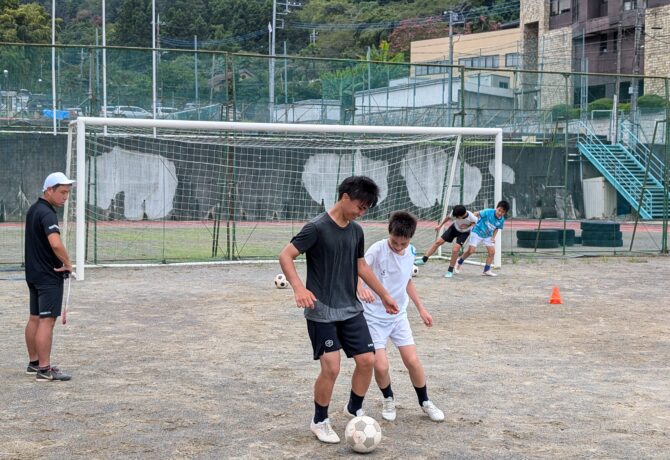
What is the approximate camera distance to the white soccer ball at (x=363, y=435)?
517 centimetres

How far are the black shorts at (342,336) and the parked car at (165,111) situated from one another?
15576 mm

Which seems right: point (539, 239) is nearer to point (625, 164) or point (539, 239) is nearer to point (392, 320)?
point (625, 164)

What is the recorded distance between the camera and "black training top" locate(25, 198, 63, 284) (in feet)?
23.0

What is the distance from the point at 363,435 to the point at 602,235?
15354 millimetres

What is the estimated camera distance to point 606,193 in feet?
90.9

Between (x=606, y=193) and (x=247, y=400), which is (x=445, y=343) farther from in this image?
(x=606, y=193)

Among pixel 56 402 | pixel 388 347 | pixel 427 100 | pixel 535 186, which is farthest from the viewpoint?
pixel 535 186

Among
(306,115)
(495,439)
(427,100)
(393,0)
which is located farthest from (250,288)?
(393,0)

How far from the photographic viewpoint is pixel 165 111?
2045cm

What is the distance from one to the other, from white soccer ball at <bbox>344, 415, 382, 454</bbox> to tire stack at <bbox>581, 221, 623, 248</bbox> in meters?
15.1

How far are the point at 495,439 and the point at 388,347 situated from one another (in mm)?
3159

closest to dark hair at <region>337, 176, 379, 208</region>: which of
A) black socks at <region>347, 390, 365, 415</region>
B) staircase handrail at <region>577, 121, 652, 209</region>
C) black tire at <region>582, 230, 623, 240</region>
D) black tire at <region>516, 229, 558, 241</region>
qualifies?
black socks at <region>347, 390, 365, 415</region>

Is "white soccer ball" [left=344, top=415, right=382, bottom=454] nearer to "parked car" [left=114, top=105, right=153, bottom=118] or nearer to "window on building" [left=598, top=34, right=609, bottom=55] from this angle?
"parked car" [left=114, top=105, right=153, bottom=118]

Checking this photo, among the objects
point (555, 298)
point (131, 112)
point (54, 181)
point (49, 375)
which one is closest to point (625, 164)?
point (131, 112)
